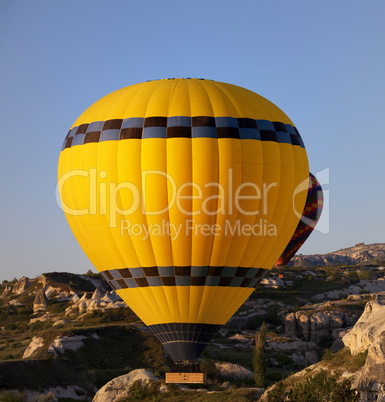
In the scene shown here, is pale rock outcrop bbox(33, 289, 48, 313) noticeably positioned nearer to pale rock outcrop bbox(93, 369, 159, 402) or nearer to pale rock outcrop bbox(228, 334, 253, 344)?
pale rock outcrop bbox(228, 334, 253, 344)

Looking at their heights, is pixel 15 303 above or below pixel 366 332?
above

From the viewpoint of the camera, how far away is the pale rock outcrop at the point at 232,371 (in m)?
62.9

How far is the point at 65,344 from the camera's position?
7075 centimetres

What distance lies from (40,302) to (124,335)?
113 ft

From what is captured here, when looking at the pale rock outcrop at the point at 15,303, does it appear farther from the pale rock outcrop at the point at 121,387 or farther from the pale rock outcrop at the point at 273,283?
the pale rock outcrop at the point at 121,387

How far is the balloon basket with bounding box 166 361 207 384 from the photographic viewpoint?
118 feet

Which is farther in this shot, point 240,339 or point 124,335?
point 240,339

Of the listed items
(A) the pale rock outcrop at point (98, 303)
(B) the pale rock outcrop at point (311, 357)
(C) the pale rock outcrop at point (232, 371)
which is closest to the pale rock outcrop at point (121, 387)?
(C) the pale rock outcrop at point (232, 371)

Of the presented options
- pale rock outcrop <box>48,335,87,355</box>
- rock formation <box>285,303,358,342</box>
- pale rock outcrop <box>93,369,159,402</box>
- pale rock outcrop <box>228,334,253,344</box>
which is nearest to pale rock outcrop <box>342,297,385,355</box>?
pale rock outcrop <box>93,369,159,402</box>

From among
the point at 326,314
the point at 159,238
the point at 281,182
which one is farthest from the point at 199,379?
the point at 326,314

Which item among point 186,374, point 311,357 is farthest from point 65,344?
point 186,374

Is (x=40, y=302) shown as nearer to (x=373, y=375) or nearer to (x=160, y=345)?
(x=160, y=345)

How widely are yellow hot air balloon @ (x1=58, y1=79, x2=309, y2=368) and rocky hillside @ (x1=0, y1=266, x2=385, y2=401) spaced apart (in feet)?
31.5

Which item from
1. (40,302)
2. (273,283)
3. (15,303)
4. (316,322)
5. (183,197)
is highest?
(273,283)
